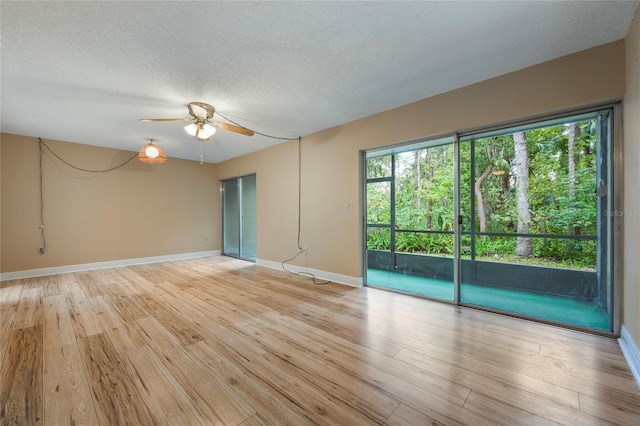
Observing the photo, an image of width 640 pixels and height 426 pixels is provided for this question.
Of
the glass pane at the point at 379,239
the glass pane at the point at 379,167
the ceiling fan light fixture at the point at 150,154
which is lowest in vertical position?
the glass pane at the point at 379,239

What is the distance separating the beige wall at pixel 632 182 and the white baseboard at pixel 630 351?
56mm

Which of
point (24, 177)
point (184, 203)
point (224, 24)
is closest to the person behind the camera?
point (224, 24)

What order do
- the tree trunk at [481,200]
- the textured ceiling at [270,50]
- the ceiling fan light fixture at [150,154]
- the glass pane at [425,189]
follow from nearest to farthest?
1. the textured ceiling at [270,50]
2. the tree trunk at [481,200]
3. the glass pane at [425,189]
4. the ceiling fan light fixture at [150,154]

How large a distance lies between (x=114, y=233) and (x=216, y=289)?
339 centimetres

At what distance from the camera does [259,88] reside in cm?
287

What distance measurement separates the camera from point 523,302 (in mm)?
2859

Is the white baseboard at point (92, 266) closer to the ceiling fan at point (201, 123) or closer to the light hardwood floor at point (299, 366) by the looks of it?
the light hardwood floor at point (299, 366)

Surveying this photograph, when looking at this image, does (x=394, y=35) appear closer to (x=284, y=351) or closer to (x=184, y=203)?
(x=284, y=351)

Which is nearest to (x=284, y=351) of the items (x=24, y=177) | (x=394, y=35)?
(x=394, y=35)

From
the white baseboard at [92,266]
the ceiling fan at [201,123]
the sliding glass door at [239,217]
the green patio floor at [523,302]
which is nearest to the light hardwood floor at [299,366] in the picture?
the green patio floor at [523,302]

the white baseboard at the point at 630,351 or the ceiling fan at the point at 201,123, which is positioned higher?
the ceiling fan at the point at 201,123

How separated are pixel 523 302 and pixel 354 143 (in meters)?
2.94

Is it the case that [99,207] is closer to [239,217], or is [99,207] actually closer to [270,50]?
[239,217]

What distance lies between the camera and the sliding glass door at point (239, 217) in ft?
20.0
